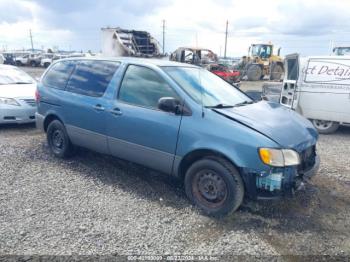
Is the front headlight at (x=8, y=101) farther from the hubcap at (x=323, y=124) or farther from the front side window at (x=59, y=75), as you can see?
the hubcap at (x=323, y=124)

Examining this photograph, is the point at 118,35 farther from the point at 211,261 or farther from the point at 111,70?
the point at 211,261

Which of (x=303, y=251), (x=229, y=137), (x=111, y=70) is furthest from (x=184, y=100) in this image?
(x=303, y=251)

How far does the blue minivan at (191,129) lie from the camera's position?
3318 millimetres

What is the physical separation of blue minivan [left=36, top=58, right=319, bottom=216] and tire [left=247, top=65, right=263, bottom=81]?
61.0 ft

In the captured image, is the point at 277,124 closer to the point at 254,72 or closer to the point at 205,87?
the point at 205,87

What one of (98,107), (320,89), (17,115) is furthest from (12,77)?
(320,89)

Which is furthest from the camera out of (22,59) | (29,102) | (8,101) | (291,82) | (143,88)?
(22,59)

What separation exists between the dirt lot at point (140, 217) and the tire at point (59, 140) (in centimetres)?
28

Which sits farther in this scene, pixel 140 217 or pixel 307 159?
pixel 307 159

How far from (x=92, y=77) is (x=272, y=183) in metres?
2.93

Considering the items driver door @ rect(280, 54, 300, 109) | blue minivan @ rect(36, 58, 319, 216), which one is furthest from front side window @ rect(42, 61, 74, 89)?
driver door @ rect(280, 54, 300, 109)

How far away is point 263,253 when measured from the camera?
9.75ft

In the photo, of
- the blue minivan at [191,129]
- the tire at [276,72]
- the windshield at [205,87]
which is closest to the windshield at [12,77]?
the blue minivan at [191,129]

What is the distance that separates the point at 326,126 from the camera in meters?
7.76
